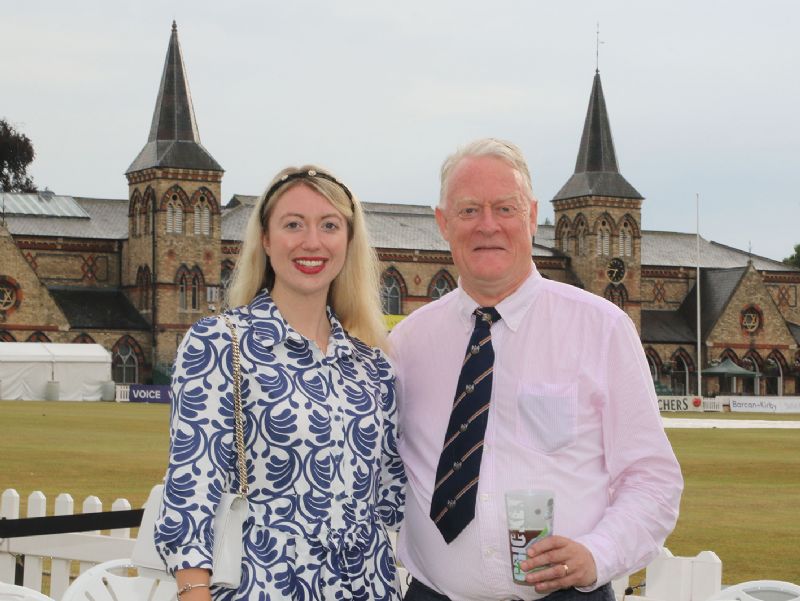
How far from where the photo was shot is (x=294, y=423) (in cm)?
390

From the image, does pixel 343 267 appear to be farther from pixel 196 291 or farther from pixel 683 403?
pixel 196 291

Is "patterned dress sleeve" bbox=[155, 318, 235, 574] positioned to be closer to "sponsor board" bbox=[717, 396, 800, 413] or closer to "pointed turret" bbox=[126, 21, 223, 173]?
"sponsor board" bbox=[717, 396, 800, 413]

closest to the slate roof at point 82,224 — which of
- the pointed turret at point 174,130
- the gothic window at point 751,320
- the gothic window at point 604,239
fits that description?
the pointed turret at point 174,130

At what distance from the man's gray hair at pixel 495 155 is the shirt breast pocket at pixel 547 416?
1.94ft

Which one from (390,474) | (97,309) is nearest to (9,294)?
(97,309)

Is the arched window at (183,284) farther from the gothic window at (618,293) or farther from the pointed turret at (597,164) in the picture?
the gothic window at (618,293)

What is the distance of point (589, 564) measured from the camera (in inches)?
146

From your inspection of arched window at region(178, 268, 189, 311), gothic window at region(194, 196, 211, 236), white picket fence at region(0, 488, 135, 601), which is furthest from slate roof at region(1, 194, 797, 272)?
white picket fence at region(0, 488, 135, 601)

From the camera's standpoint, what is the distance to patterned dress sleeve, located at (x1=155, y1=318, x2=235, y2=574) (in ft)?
12.3

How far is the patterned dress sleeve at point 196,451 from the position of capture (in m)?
3.76

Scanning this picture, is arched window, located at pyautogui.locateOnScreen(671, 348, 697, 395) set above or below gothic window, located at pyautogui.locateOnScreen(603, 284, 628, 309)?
below

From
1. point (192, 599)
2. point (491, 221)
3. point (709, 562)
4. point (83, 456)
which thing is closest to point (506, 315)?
point (491, 221)

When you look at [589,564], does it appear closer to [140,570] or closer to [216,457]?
[216,457]

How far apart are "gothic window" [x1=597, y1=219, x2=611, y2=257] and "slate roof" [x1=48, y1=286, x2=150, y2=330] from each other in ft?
83.1
